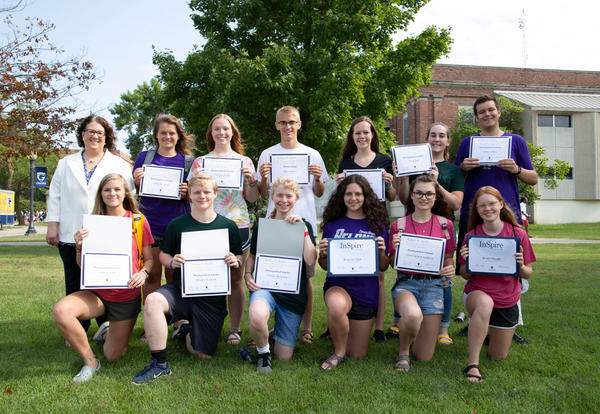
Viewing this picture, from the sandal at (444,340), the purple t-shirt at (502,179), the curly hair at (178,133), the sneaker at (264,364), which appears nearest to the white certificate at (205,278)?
the sneaker at (264,364)

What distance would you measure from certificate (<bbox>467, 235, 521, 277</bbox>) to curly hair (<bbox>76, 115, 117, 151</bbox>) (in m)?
3.99

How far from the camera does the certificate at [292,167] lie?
4891mm

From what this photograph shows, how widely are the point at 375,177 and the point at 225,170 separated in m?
1.65

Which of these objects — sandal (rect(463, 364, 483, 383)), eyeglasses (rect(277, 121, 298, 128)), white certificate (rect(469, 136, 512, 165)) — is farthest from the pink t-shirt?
eyeglasses (rect(277, 121, 298, 128))

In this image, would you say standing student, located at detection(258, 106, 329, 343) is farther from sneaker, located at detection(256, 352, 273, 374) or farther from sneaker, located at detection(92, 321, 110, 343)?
sneaker, located at detection(92, 321, 110, 343)

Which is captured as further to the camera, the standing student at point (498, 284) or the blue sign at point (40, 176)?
the blue sign at point (40, 176)

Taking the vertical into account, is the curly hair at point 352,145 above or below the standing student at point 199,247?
above

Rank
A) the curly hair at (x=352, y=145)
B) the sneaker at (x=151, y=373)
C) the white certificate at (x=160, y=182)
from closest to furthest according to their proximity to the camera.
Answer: the sneaker at (x=151, y=373) → the white certificate at (x=160, y=182) → the curly hair at (x=352, y=145)

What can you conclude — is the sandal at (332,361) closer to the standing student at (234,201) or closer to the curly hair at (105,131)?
the standing student at (234,201)

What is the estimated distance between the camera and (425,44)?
49.2ft

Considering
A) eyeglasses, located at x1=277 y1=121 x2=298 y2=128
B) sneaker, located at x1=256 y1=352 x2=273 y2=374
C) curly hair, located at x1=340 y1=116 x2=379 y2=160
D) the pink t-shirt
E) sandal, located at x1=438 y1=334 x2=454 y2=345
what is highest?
eyeglasses, located at x1=277 y1=121 x2=298 y2=128

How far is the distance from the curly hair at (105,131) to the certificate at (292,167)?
72.4 inches

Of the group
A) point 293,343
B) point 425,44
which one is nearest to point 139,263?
point 293,343

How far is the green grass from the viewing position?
3.29 metres
